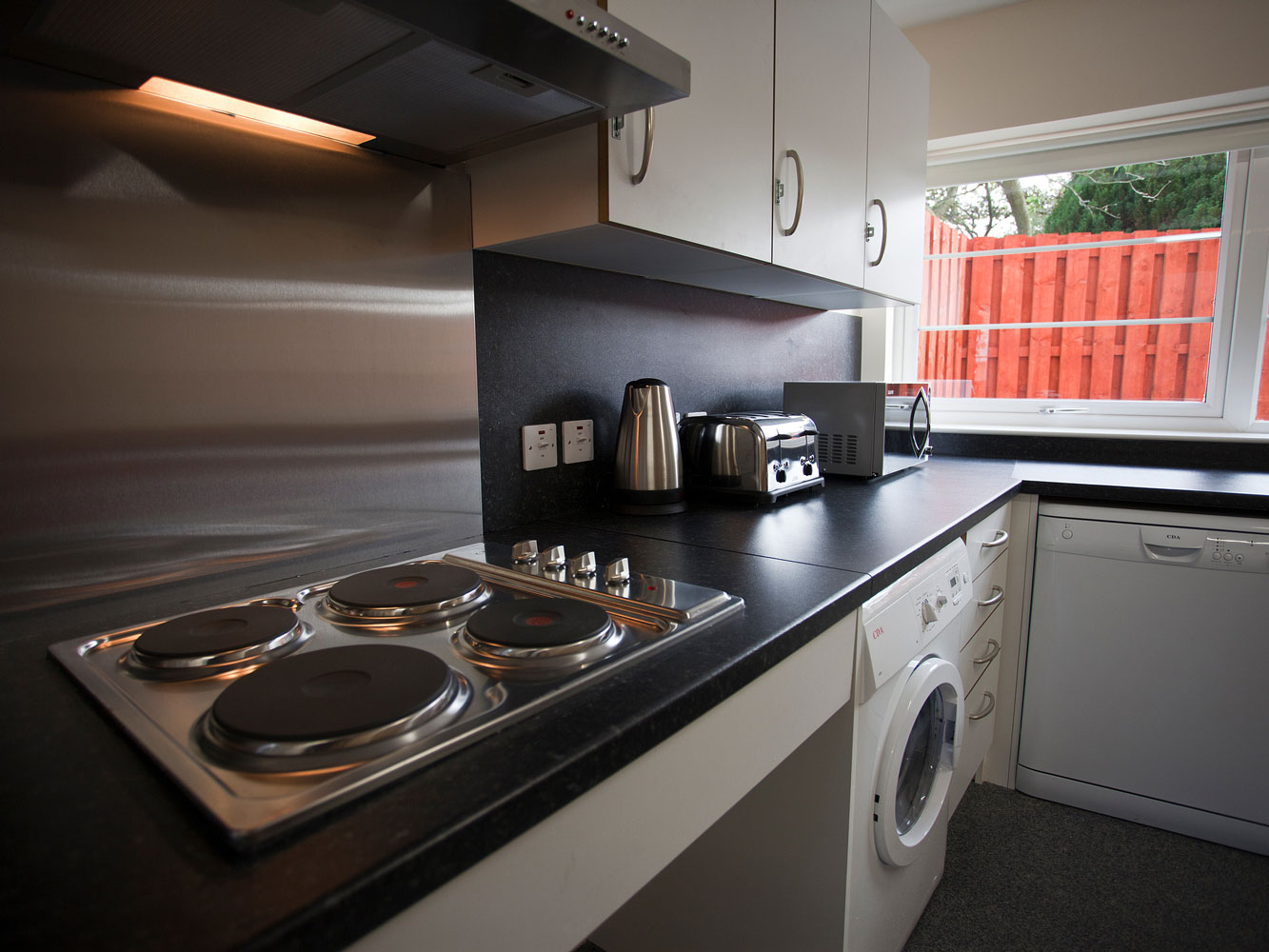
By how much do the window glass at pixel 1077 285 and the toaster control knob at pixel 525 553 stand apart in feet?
7.64

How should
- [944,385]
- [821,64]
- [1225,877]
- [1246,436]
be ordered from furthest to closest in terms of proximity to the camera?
[944,385]
[1246,436]
[1225,877]
[821,64]

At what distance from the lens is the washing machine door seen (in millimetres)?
1206

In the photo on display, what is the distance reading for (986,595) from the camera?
72.4 inches

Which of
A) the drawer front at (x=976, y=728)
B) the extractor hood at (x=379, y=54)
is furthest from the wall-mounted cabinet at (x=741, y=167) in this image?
the drawer front at (x=976, y=728)

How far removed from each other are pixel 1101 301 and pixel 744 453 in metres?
1.84

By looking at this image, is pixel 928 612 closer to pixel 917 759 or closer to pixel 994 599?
pixel 917 759

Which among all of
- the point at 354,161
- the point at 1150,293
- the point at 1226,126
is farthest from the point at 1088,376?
the point at 354,161

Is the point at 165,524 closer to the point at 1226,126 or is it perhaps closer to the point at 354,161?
the point at 354,161

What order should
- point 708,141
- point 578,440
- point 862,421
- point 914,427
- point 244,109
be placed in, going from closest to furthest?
point 244,109 < point 708,141 < point 578,440 < point 862,421 < point 914,427

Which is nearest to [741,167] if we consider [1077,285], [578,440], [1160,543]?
[578,440]

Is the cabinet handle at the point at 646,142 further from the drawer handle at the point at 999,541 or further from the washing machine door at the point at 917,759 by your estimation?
the drawer handle at the point at 999,541

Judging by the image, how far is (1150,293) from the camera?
2529 millimetres

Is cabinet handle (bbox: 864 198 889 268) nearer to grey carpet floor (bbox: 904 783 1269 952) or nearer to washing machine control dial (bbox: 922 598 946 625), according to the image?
washing machine control dial (bbox: 922 598 946 625)

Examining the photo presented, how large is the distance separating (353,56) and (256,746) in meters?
0.75
